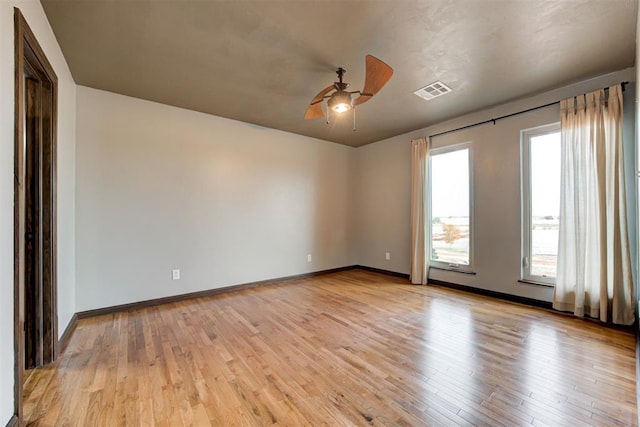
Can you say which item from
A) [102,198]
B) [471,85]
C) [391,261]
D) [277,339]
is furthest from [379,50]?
[391,261]

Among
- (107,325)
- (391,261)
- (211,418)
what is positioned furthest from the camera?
(391,261)

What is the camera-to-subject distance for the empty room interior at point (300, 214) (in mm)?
1650

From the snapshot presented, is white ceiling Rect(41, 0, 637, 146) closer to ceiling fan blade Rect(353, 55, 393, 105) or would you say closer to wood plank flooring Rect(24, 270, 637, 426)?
ceiling fan blade Rect(353, 55, 393, 105)

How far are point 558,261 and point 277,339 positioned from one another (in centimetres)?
320

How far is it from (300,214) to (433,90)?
2.82m

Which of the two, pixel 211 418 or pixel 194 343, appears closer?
pixel 211 418

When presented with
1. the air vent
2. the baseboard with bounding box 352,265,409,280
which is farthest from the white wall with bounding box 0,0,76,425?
the baseboard with bounding box 352,265,409,280

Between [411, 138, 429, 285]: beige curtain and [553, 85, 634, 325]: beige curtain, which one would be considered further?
[411, 138, 429, 285]: beige curtain

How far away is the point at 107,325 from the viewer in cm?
276

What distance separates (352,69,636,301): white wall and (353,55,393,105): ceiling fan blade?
222cm

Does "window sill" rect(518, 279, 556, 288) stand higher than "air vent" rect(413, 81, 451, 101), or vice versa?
"air vent" rect(413, 81, 451, 101)

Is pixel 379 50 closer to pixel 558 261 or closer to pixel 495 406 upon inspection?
pixel 495 406

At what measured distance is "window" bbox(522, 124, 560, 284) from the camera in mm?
3238

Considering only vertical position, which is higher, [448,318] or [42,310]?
[42,310]
